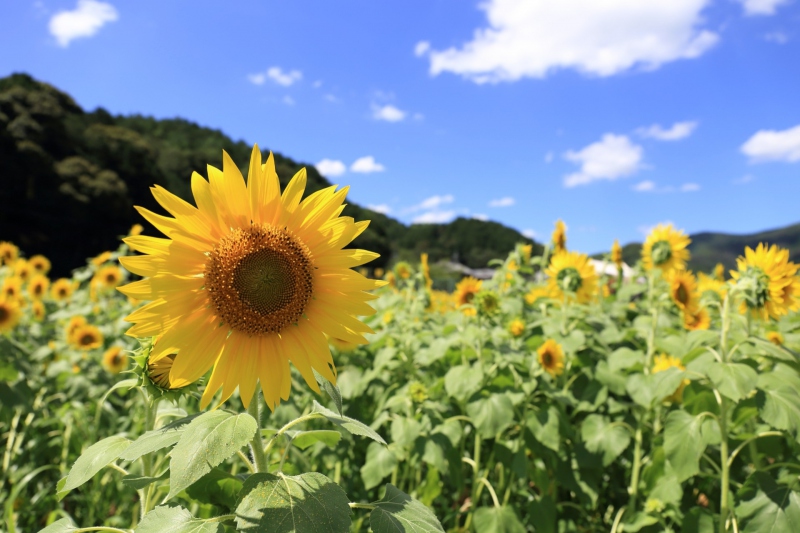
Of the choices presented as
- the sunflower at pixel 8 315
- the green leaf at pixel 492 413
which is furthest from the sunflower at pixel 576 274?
the sunflower at pixel 8 315

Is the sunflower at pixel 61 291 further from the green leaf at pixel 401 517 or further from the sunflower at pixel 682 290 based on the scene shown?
the green leaf at pixel 401 517

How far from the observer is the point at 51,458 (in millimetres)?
4273

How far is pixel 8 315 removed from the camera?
4.60 m

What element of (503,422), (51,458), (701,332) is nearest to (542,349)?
(503,422)

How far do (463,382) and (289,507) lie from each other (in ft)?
5.93

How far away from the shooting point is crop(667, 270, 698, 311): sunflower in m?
3.84

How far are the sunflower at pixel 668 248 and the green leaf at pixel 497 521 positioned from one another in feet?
9.11

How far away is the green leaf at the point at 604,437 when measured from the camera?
2.94 m

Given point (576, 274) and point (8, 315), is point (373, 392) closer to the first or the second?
point (576, 274)

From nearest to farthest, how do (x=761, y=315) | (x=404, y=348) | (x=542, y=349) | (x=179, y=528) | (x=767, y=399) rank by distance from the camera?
(x=179, y=528)
(x=767, y=399)
(x=761, y=315)
(x=542, y=349)
(x=404, y=348)

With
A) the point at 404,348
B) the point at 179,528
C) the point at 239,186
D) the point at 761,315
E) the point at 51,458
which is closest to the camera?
the point at 179,528

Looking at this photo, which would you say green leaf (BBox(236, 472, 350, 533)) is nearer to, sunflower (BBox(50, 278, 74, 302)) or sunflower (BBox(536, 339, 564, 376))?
sunflower (BBox(536, 339, 564, 376))

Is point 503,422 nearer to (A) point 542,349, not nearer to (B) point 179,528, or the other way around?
(A) point 542,349

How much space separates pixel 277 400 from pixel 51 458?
3765mm
